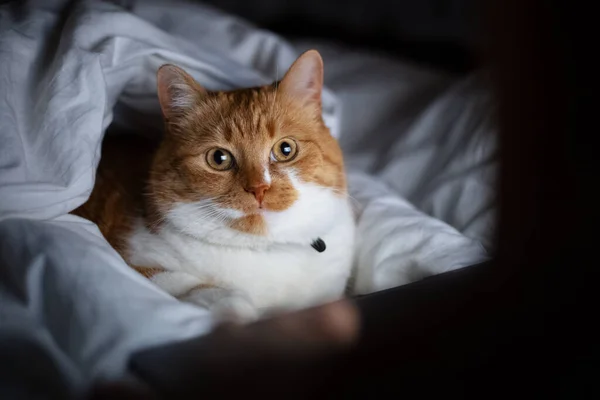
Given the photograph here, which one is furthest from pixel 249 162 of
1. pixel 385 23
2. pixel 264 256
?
pixel 385 23

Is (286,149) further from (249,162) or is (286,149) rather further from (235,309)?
(235,309)

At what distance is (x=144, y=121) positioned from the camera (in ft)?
6.03

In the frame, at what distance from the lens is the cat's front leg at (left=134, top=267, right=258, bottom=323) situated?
1188 mm

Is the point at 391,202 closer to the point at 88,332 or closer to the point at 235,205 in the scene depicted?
the point at 235,205

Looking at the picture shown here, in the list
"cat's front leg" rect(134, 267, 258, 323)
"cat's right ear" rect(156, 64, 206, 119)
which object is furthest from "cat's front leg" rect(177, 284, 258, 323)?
"cat's right ear" rect(156, 64, 206, 119)

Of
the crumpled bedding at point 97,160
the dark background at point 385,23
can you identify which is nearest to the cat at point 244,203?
the crumpled bedding at point 97,160

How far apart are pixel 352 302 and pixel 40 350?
1.89 feet

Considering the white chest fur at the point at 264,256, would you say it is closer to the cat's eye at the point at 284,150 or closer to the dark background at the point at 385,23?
the cat's eye at the point at 284,150

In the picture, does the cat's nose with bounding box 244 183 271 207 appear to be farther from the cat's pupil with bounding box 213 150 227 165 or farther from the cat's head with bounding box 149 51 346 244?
the cat's pupil with bounding box 213 150 227 165

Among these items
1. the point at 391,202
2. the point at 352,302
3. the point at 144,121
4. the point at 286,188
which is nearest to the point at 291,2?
the point at 144,121

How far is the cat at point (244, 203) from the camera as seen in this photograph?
140 centimetres

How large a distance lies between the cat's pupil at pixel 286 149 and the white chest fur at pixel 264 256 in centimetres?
12

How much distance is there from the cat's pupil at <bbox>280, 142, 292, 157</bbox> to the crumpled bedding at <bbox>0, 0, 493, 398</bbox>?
346 millimetres

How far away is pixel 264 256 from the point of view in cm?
146
